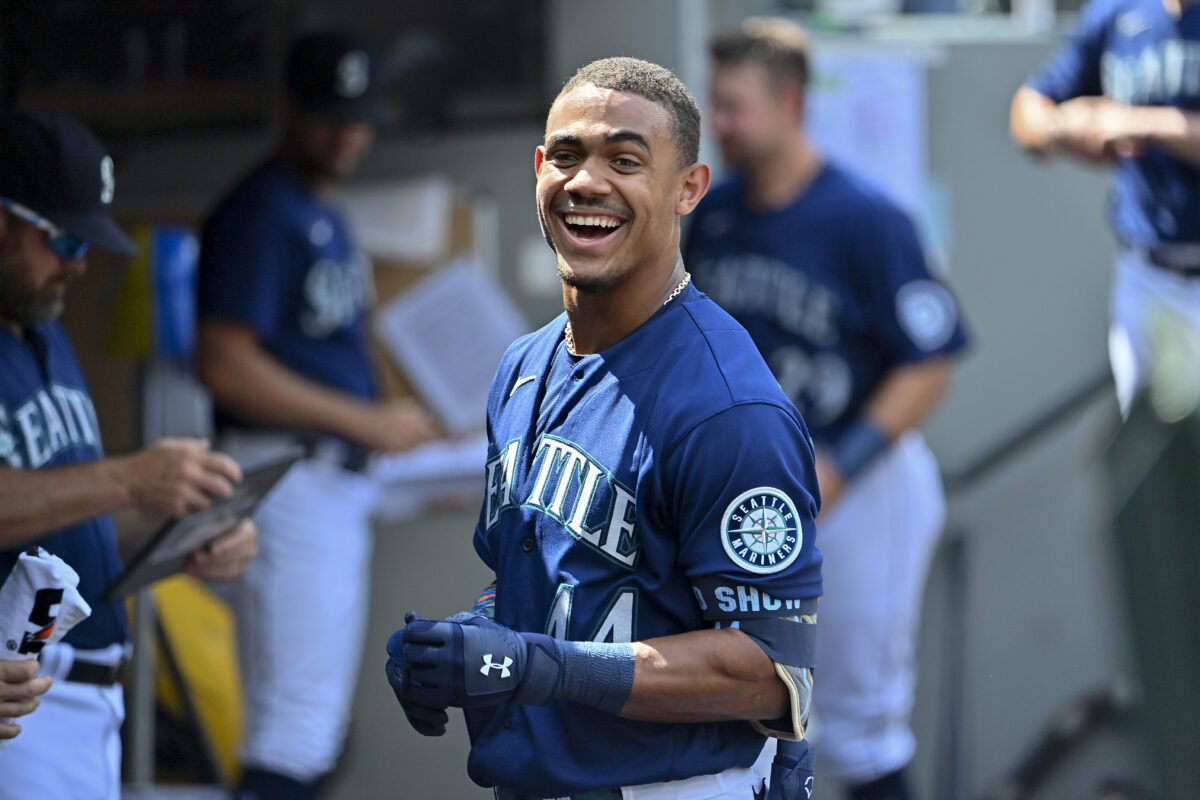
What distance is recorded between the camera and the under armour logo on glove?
1.79m

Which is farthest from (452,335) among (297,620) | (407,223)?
(297,620)

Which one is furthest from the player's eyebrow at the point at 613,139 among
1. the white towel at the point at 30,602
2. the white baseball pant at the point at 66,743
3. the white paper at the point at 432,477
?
the white paper at the point at 432,477

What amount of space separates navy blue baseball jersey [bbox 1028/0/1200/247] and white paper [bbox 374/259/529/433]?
1.95 metres

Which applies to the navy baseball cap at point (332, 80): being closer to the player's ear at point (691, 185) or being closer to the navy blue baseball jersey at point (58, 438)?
the navy blue baseball jersey at point (58, 438)

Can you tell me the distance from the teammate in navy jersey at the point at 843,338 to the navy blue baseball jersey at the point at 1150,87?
54 cm

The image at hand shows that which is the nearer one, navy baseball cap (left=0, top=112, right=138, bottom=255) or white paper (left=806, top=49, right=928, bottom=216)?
navy baseball cap (left=0, top=112, right=138, bottom=255)

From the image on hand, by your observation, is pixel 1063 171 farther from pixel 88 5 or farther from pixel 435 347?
pixel 88 5

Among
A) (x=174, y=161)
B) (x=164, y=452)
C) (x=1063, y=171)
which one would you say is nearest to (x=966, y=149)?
(x=1063, y=171)

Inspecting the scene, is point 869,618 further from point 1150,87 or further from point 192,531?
point 192,531

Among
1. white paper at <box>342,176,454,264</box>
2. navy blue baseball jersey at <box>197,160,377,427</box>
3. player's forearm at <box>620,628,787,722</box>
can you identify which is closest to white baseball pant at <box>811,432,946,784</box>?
navy blue baseball jersey at <box>197,160,377,427</box>

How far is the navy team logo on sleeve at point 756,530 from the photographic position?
1.90 meters

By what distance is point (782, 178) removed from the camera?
4.24m

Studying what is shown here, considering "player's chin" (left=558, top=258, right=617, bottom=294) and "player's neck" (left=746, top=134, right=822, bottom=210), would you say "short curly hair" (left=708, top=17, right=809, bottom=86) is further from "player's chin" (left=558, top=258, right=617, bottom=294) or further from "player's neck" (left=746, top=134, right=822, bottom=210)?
"player's chin" (left=558, top=258, right=617, bottom=294)

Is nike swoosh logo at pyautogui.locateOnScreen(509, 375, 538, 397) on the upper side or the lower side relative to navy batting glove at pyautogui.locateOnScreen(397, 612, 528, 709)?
upper
